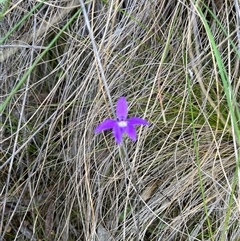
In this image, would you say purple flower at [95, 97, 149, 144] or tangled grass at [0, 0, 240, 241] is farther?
tangled grass at [0, 0, 240, 241]

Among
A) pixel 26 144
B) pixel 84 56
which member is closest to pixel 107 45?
pixel 84 56

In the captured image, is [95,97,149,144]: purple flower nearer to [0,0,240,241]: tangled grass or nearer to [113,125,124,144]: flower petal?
[113,125,124,144]: flower petal

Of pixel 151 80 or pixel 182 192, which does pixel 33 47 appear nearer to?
pixel 151 80

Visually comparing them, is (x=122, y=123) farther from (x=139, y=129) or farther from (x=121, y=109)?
(x=139, y=129)

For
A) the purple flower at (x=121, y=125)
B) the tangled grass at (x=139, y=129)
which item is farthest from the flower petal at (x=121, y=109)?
the tangled grass at (x=139, y=129)

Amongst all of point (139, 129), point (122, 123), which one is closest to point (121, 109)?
point (122, 123)

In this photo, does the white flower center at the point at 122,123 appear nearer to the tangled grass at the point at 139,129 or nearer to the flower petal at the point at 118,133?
the flower petal at the point at 118,133

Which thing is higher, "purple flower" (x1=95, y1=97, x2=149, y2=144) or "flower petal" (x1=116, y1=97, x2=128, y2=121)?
"flower petal" (x1=116, y1=97, x2=128, y2=121)

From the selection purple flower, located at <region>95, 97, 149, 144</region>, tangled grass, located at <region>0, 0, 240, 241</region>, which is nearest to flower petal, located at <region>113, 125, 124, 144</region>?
purple flower, located at <region>95, 97, 149, 144</region>
